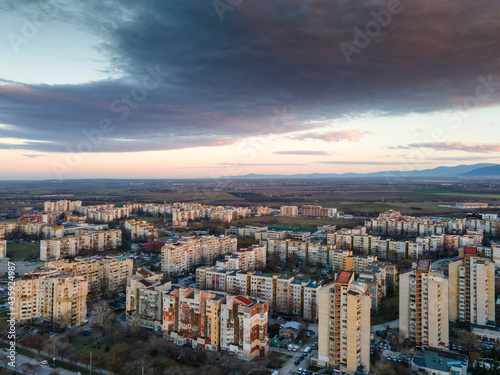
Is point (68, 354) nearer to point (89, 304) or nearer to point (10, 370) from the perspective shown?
point (10, 370)

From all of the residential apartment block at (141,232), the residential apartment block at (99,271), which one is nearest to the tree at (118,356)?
the residential apartment block at (99,271)

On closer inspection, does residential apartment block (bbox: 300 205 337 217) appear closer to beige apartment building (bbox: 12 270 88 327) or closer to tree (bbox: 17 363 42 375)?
beige apartment building (bbox: 12 270 88 327)

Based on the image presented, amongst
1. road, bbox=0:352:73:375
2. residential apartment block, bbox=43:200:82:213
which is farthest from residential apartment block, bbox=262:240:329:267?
residential apartment block, bbox=43:200:82:213

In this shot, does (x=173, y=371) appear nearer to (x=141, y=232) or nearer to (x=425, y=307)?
(x=425, y=307)

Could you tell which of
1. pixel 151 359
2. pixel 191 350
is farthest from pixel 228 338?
pixel 151 359

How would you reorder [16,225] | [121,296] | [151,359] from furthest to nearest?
1. [16,225]
2. [121,296]
3. [151,359]

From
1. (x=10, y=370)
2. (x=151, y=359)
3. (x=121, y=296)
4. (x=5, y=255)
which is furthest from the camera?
(x=5, y=255)

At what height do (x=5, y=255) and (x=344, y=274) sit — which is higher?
(x=344, y=274)

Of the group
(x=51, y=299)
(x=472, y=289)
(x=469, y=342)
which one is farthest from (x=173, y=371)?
(x=472, y=289)
